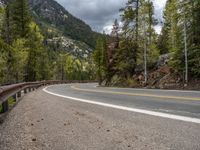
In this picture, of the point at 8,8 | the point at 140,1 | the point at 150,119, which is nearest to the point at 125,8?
the point at 140,1

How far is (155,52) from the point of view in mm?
35156

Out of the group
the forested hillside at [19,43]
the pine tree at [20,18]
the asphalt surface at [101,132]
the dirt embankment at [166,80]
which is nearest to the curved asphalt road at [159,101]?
the asphalt surface at [101,132]

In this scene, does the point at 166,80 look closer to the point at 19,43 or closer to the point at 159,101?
the point at 159,101

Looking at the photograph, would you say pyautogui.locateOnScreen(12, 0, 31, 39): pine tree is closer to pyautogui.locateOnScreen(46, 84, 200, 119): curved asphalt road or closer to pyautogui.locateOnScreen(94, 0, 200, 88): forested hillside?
pyautogui.locateOnScreen(94, 0, 200, 88): forested hillside

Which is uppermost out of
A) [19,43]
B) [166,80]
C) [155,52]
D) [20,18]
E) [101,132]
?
[20,18]

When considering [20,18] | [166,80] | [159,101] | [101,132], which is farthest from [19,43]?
[101,132]

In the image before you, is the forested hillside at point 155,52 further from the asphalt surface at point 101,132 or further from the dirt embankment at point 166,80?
the asphalt surface at point 101,132

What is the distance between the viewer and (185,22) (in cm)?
2708

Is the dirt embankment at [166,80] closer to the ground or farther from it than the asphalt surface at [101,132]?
farther from it

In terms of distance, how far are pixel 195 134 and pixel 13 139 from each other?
3.02 metres

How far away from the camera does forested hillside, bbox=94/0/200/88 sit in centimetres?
2619

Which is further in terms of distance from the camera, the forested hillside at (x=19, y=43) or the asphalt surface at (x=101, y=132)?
the forested hillside at (x=19, y=43)

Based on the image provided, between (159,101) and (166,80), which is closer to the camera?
(159,101)

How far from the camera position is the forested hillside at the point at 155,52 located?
85.9ft
